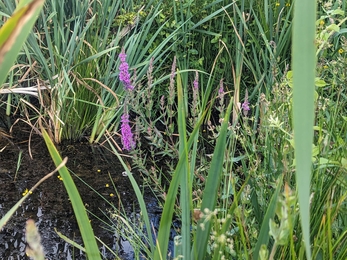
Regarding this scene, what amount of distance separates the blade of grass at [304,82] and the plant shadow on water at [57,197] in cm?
94

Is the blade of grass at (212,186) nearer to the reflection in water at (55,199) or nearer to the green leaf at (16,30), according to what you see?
the green leaf at (16,30)

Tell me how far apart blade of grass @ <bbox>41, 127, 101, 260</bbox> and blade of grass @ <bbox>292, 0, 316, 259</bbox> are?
356 millimetres

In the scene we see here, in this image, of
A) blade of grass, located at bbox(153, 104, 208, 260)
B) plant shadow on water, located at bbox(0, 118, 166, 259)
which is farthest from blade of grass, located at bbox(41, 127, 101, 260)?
plant shadow on water, located at bbox(0, 118, 166, 259)

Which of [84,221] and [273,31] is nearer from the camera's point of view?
[84,221]

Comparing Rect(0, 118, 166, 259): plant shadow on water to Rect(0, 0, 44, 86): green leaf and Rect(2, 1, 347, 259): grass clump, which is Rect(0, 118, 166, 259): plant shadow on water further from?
Rect(0, 0, 44, 86): green leaf

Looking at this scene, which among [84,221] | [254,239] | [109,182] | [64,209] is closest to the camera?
[84,221]

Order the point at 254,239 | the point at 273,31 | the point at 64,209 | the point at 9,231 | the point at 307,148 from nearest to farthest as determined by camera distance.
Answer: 1. the point at 307,148
2. the point at 254,239
3. the point at 9,231
4. the point at 64,209
5. the point at 273,31

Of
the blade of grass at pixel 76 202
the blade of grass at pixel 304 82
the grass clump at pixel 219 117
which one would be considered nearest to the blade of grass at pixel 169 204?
the grass clump at pixel 219 117

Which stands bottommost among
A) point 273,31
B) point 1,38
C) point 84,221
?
point 84,221

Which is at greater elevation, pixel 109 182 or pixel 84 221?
pixel 84 221

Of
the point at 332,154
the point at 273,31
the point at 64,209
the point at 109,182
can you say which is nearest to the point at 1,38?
the point at 332,154

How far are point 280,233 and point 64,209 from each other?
1.27 metres

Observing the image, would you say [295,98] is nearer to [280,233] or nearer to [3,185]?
[280,233]

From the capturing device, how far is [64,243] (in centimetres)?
141
